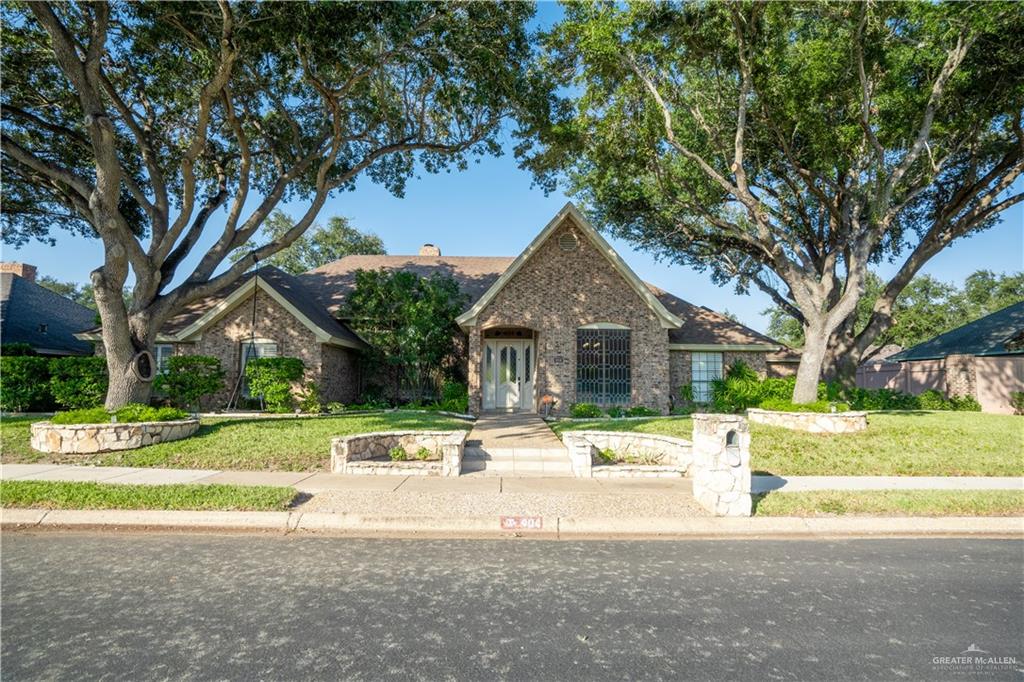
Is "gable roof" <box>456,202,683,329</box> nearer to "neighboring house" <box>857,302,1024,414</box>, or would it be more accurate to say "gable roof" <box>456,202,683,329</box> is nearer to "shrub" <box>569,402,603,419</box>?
"shrub" <box>569,402,603,419</box>

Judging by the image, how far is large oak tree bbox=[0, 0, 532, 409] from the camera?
10.7 meters

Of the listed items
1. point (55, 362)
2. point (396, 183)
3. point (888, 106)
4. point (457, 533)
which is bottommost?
point (457, 533)

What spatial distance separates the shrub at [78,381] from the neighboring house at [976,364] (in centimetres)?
3277

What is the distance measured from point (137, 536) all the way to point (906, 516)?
9609mm

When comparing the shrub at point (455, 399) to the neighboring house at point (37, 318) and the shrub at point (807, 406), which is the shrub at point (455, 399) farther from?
the neighboring house at point (37, 318)

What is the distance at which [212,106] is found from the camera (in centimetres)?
1392

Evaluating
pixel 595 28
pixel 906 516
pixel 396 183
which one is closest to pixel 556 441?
pixel 906 516

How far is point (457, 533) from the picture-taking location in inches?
233

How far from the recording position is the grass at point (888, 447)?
9.18m

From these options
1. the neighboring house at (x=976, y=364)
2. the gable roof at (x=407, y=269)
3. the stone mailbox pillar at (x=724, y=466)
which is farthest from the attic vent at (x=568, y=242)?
the neighboring house at (x=976, y=364)

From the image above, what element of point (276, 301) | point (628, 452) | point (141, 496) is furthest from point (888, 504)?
point (276, 301)

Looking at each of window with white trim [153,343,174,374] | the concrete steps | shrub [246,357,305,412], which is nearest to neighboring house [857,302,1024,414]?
the concrete steps

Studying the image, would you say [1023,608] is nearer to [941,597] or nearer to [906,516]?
[941,597]

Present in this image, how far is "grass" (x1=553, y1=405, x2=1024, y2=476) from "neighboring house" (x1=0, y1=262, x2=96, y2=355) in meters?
23.7
